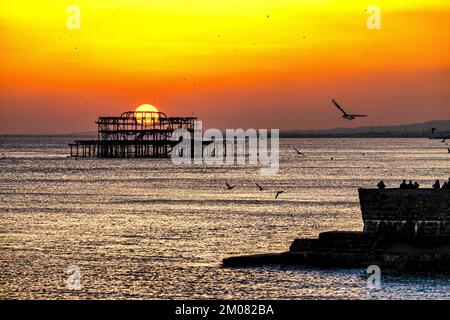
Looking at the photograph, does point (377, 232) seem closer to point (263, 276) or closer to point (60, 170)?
point (263, 276)

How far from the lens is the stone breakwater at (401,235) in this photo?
37.2 metres

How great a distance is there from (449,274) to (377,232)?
3.31m

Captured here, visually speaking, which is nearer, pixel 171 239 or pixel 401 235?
pixel 401 235

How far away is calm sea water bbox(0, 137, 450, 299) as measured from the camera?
35.9m

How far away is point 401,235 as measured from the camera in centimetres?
3812

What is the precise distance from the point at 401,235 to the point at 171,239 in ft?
57.7

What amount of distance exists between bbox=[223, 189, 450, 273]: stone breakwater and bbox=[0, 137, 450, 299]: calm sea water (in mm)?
732

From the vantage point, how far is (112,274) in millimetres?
39844

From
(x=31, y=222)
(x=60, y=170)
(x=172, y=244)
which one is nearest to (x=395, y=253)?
(x=172, y=244)

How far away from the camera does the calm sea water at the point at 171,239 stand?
118ft

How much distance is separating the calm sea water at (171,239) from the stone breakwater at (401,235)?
2.40 ft

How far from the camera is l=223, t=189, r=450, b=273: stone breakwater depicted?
37250mm

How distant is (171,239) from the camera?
52719 mm
